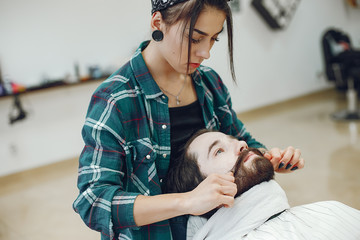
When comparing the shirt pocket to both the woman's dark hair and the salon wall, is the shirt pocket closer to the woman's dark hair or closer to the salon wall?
the woman's dark hair

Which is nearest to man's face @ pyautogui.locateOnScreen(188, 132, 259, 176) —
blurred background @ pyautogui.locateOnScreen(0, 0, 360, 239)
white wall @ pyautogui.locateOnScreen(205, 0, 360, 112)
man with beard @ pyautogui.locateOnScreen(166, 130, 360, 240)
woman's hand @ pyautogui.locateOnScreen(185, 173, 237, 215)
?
man with beard @ pyautogui.locateOnScreen(166, 130, 360, 240)

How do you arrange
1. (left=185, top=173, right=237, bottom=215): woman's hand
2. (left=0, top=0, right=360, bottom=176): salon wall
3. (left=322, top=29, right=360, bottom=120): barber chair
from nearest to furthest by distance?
(left=185, top=173, right=237, bottom=215): woman's hand, (left=0, top=0, right=360, bottom=176): salon wall, (left=322, top=29, right=360, bottom=120): barber chair

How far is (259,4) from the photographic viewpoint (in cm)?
475

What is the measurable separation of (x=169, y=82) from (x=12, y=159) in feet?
9.68

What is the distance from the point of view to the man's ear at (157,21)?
107 centimetres

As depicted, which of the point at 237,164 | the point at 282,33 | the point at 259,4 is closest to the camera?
the point at 237,164

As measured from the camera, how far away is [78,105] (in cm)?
385

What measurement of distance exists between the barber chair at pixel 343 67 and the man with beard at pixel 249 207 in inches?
139

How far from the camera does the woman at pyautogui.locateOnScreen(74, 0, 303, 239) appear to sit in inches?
37.9

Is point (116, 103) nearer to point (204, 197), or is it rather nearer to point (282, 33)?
point (204, 197)

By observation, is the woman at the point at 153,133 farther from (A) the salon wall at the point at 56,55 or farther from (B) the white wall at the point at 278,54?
(B) the white wall at the point at 278,54

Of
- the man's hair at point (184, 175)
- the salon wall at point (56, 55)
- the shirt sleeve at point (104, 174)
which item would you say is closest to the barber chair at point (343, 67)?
the salon wall at point (56, 55)

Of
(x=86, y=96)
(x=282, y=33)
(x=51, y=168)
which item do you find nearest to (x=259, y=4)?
(x=282, y=33)

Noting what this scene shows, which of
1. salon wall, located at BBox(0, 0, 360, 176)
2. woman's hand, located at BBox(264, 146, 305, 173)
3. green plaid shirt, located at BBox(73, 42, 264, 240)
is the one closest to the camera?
green plaid shirt, located at BBox(73, 42, 264, 240)
